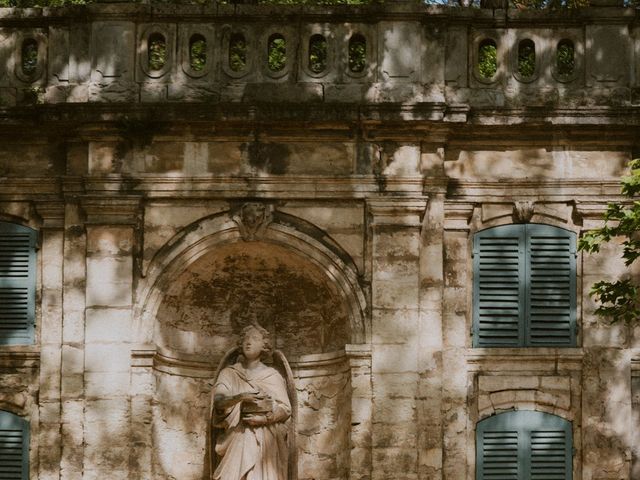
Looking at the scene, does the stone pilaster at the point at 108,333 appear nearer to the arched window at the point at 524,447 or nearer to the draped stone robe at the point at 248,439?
the draped stone robe at the point at 248,439

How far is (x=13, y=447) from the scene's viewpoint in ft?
53.4

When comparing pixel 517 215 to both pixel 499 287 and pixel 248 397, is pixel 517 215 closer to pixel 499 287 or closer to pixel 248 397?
pixel 499 287

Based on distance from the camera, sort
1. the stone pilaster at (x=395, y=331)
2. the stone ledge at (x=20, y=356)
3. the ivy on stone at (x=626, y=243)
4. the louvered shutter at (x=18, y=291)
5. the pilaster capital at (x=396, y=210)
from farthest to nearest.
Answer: the louvered shutter at (x=18, y=291) < the stone ledge at (x=20, y=356) < the pilaster capital at (x=396, y=210) < the stone pilaster at (x=395, y=331) < the ivy on stone at (x=626, y=243)

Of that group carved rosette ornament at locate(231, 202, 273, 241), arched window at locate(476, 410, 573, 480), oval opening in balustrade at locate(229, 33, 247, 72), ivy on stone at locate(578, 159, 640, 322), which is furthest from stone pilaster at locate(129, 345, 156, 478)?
ivy on stone at locate(578, 159, 640, 322)

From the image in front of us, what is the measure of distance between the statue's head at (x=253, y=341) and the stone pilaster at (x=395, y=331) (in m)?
1.27

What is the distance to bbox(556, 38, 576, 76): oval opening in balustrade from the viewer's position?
55.0 feet

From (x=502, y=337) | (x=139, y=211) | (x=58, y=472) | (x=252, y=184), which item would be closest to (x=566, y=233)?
(x=502, y=337)

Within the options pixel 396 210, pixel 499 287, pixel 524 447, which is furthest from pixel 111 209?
pixel 524 447

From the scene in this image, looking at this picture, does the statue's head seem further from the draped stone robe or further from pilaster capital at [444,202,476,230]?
pilaster capital at [444,202,476,230]

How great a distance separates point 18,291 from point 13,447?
1.74 metres

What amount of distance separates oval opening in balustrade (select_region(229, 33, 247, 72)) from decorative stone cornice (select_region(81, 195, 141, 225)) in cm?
193

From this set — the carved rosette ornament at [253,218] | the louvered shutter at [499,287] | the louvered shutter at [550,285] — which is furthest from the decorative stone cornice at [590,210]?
the carved rosette ornament at [253,218]

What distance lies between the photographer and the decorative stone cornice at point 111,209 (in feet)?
52.9

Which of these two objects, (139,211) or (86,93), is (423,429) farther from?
(86,93)
